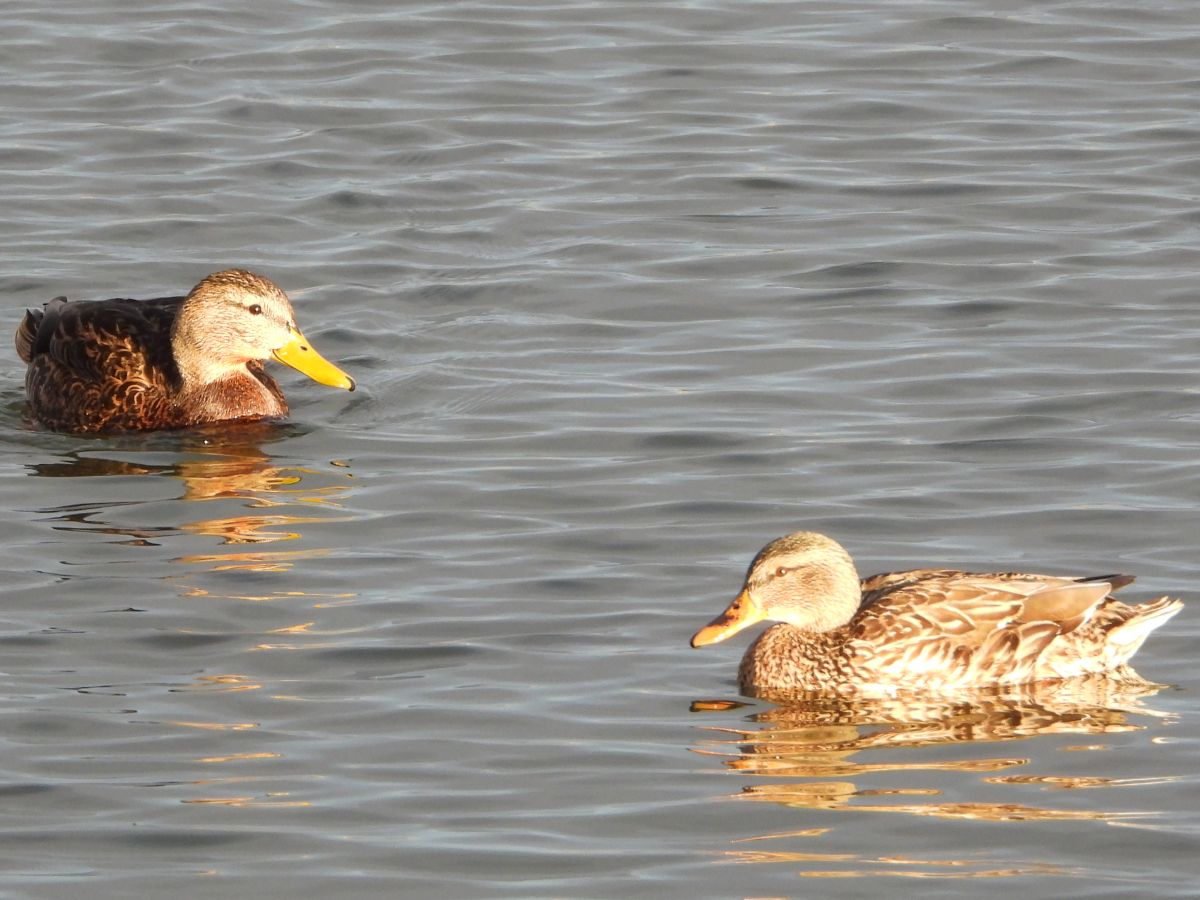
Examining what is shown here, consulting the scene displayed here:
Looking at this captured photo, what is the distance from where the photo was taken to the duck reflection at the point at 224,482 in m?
10.6

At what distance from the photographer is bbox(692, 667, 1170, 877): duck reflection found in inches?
297

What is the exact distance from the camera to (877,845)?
7.34 m

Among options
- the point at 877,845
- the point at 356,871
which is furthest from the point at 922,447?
the point at 356,871

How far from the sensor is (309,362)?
1291 cm

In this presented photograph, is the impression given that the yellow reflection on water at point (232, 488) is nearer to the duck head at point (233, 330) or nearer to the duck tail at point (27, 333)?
the duck head at point (233, 330)

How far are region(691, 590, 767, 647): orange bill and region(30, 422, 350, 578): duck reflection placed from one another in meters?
2.33

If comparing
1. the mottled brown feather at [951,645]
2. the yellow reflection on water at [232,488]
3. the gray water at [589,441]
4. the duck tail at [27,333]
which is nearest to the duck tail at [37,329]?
the duck tail at [27,333]

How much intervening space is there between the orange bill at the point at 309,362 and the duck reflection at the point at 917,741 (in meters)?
4.69

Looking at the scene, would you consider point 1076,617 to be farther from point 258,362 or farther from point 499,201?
point 499,201

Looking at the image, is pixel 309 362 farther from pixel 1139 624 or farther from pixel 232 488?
pixel 1139 624

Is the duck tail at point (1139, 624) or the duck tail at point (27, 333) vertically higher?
the duck tail at point (27, 333)

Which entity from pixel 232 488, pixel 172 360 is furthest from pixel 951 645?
pixel 172 360

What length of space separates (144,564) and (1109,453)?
473 cm

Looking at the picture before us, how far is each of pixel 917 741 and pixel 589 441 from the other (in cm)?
387
